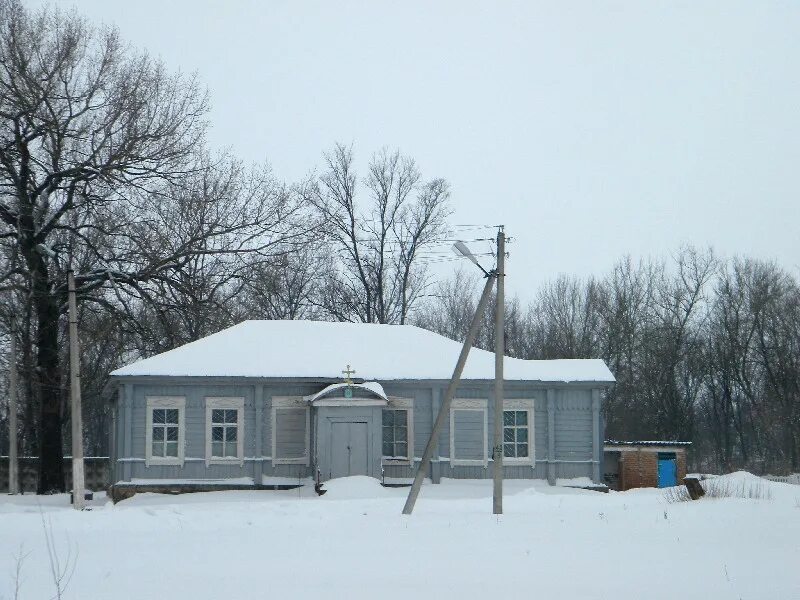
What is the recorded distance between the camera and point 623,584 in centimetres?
1081

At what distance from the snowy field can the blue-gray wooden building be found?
654 cm

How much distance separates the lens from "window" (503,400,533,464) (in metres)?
27.9

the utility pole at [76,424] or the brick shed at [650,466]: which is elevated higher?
the utility pole at [76,424]

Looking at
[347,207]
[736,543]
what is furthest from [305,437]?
[347,207]

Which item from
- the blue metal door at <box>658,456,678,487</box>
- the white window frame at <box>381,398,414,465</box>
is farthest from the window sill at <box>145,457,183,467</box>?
the blue metal door at <box>658,456,678,487</box>

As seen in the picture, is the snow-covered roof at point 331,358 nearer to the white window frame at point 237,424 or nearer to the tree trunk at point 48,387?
the white window frame at point 237,424

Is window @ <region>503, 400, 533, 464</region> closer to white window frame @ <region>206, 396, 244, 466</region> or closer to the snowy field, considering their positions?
white window frame @ <region>206, 396, 244, 466</region>

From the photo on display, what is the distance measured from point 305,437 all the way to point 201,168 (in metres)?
9.39

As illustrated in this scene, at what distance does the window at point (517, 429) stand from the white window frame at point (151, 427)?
339 inches

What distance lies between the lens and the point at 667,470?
33.5 meters

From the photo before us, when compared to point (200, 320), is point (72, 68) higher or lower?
higher

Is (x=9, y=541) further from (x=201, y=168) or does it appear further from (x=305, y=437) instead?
(x=201, y=168)

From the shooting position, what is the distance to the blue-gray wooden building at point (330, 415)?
26219mm

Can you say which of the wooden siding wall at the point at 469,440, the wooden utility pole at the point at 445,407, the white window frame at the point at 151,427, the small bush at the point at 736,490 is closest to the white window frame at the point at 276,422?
the white window frame at the point at 151,427
